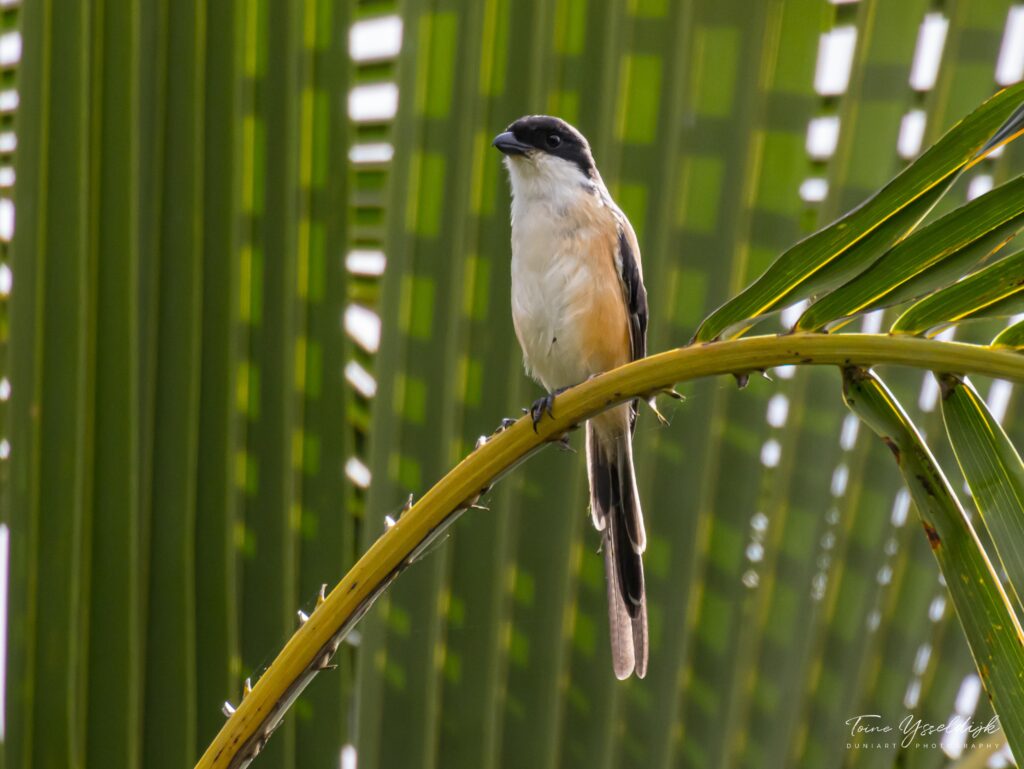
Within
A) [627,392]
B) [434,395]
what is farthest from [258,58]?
[627,392]

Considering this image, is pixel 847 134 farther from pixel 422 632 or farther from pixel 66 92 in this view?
pixel 66 92

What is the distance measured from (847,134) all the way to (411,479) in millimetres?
1040

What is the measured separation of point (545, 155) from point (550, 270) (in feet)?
1.01

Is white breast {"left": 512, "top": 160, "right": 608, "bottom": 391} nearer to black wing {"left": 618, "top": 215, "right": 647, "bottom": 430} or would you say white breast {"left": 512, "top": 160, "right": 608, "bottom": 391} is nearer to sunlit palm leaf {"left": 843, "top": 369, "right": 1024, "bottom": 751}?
black wing {"left": 618, "top": 215, "right": 647, "bottom": 430}

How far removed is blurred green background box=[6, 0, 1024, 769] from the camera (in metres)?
1.87

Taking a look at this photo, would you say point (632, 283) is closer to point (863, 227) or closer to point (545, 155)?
point (545, 155)

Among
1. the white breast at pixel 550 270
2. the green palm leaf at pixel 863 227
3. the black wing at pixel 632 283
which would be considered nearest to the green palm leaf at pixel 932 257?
the green palm leaf at pixel 863 227

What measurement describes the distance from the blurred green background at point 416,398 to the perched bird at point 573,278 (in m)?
0.71

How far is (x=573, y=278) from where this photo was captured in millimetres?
3109

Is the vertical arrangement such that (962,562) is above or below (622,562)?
above

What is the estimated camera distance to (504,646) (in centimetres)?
194

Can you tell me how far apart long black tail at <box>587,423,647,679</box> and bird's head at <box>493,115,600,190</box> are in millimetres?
753

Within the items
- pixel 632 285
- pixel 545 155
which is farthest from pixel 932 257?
pixel 632 285
